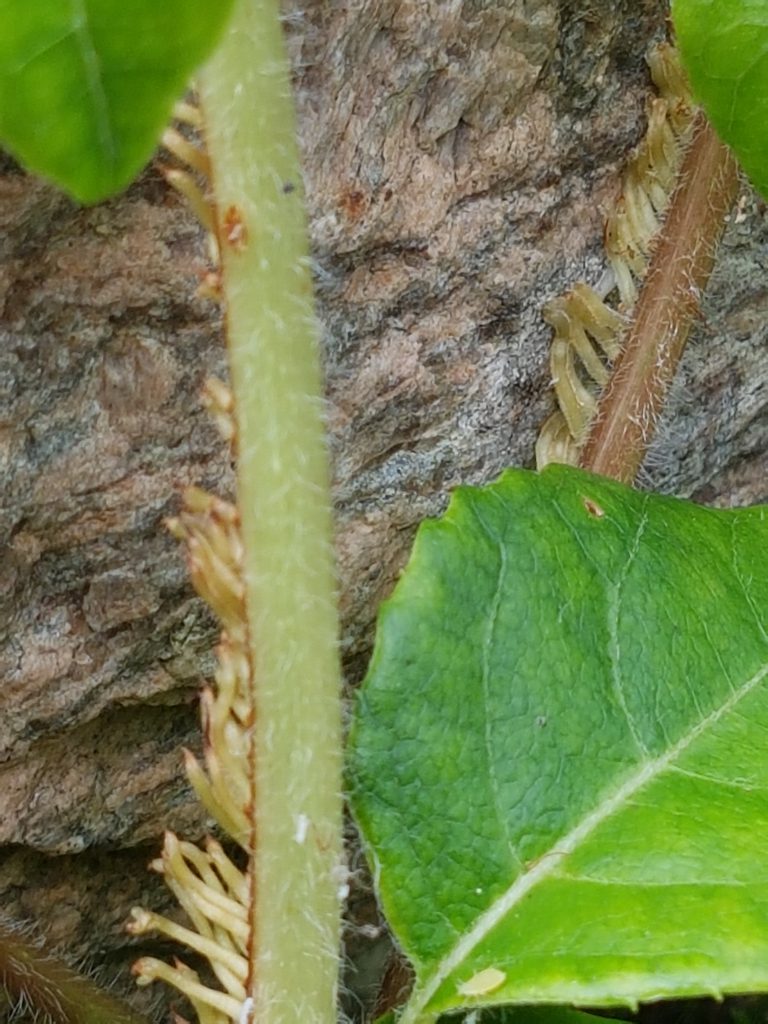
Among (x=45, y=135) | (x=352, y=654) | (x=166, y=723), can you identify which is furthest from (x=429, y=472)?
(x=45, y=135)

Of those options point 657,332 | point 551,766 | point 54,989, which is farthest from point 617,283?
point 54,989

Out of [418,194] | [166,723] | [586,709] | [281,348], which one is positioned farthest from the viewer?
[166,723]

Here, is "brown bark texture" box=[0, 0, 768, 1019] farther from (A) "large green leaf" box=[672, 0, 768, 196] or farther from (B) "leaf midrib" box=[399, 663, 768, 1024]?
(B) "leaf midrib" box=[399, 663, 768, 1024]

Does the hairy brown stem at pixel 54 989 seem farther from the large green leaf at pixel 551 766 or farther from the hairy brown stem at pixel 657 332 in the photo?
the hairy brown stem at pixel 657 332

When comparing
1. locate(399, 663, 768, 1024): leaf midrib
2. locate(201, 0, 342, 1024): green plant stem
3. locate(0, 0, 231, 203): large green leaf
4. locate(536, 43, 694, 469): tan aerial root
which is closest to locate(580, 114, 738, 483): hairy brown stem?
locate(536, 43, 694, 469): tan aerial root

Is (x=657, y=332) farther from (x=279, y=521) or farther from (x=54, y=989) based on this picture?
(x=54, y=989)

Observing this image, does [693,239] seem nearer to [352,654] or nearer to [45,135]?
[352,654]
